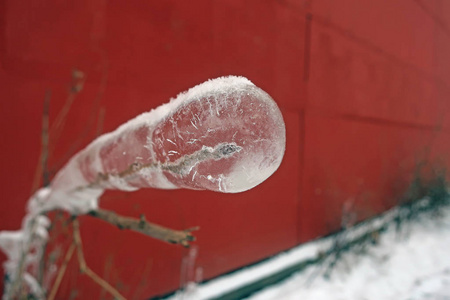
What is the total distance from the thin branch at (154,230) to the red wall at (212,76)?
88 centimetres

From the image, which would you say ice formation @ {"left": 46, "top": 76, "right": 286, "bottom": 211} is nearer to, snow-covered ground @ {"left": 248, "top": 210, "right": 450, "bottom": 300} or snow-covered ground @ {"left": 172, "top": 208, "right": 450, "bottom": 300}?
snow-covered ground @ {"left": 172, "top": 208, "right": 450, "bottom": 300}

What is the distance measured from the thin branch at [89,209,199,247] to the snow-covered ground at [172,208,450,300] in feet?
5.27

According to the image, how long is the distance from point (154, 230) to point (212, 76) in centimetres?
204

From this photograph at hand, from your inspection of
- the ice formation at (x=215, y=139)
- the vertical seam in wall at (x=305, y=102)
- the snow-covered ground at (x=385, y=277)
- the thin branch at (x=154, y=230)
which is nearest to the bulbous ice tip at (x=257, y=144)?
the ice formation at (x=215, y=139)

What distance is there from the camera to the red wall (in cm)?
202

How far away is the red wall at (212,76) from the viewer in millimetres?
2018

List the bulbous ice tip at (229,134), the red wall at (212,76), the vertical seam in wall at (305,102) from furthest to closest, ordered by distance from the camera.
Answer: the vertical seam in wall at (305,102) < the red wall at (212,76) < the bulbous ice tip at (229,134)

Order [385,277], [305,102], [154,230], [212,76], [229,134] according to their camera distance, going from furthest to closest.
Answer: [305,102] < [385,277] < [212,76] < [154,230] < [229,134]

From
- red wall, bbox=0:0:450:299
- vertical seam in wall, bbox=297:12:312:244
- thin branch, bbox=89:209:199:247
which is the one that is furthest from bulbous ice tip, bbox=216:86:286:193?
vertical seam in wall, bbox=297:12:312:244

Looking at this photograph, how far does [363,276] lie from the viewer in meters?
3.71

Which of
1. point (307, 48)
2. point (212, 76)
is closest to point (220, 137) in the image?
point (212, 76)

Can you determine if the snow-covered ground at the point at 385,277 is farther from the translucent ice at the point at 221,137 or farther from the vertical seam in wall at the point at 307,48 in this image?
the translucent ice at the point at 221,137

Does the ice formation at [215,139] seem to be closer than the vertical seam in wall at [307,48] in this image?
Yes

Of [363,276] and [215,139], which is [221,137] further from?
[363,276]
